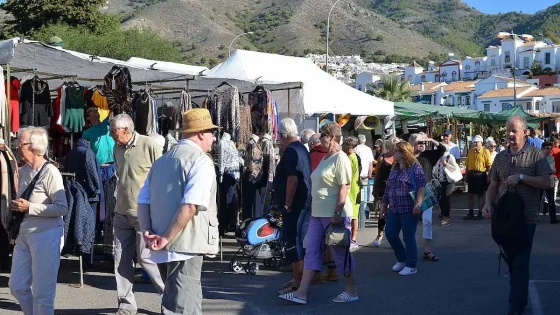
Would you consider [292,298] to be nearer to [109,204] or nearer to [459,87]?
[109,204]

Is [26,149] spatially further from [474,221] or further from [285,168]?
[474,221]

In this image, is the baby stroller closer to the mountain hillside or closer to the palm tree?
the palm tree

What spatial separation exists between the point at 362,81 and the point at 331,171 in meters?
98.6

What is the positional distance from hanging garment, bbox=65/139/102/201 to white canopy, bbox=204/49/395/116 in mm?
6619

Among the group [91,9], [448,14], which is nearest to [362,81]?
[91,9]

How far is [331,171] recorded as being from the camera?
7477 millimetres

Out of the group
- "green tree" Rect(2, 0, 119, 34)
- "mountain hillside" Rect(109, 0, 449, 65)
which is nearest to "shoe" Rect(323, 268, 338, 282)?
"green tree" Rect(2, 0, 119, 34)

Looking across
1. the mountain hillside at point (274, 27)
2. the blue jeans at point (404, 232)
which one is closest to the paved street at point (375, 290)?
the blue jeans at point (404, 232)

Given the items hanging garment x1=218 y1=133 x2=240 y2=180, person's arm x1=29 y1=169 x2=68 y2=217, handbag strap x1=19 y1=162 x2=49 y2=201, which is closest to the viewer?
person's arm x1=29 y1=169 x2=68 y2=217

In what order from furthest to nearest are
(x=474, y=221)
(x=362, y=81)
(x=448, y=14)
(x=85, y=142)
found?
1. (x=448, y=14)
2. (x=362, y=81)
3. (x=474, y=221)
4. (x=85, y=142)

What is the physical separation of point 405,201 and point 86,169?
3.81m

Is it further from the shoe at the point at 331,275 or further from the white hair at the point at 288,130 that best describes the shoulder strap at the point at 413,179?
the white hair at the point at 288,130

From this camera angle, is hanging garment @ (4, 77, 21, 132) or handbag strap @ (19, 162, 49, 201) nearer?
handbag strap @ (19, 162, 49, 201)

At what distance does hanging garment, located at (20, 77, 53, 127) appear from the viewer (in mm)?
9711
